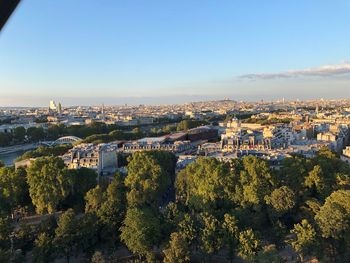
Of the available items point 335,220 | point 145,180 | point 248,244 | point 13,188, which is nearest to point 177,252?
point 248,244

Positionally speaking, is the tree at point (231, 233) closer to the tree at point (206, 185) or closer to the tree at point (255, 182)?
the tree at point (206, 185)

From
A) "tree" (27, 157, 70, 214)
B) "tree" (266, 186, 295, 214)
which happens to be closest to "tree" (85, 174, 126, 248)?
"tree" (27, 157, 70, 214)

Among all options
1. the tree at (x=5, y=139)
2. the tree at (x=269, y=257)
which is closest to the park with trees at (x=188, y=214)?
the tree at (x=269, y=257)

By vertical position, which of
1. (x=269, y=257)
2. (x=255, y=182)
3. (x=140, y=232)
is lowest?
(x=269, y=257)

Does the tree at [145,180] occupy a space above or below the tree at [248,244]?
above

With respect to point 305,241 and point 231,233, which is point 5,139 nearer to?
point 231,233

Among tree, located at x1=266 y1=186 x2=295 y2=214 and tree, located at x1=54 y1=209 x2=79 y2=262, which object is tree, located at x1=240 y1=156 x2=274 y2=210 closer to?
tree, located at x1=266 y1=186 x2=295 y2=214

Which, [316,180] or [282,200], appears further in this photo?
[316,180]
